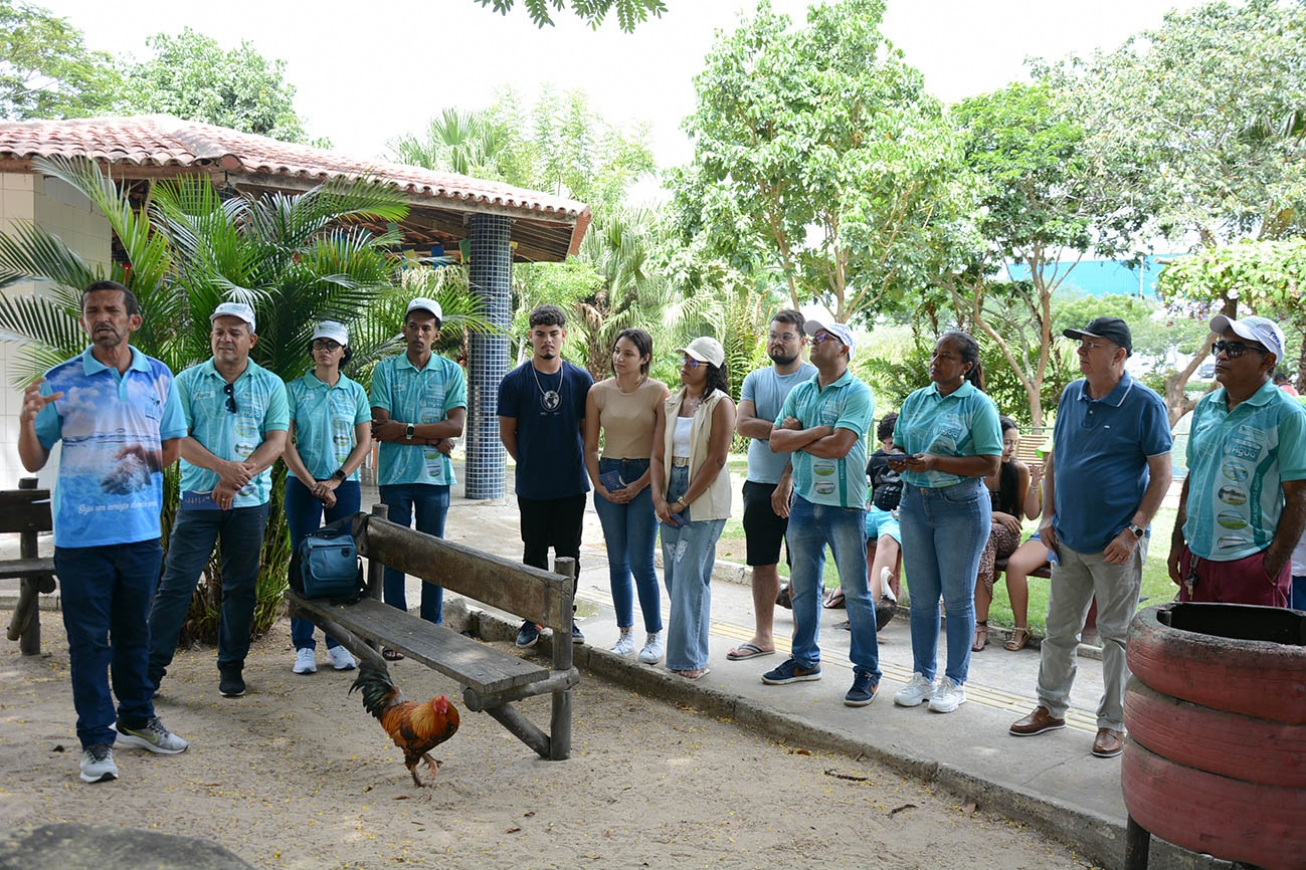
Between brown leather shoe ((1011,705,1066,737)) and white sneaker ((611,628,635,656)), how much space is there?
2.22 m

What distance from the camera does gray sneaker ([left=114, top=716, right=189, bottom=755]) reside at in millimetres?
4371

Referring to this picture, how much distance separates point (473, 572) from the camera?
4.77m

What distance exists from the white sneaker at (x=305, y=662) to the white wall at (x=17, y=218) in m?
5.57

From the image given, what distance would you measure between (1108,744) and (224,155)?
8.86m

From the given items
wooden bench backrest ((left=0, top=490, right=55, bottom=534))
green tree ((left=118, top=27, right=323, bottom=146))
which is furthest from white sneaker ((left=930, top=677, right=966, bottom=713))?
green tree ((left=118, top=27, right=323, bottom=146))

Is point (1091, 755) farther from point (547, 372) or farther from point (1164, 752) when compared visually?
point (547, 372)

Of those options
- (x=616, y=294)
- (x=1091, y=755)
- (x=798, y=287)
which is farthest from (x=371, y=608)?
(x=616, y=294)

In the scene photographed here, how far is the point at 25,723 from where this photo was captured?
473 cm

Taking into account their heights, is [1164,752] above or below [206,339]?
below

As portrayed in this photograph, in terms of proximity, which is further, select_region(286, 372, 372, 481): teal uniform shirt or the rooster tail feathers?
select_region(286, 372, 372, 481): teal uniform shirt

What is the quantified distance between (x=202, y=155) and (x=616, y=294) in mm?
15518

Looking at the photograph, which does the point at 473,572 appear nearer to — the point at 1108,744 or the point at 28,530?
the point at 1108,744

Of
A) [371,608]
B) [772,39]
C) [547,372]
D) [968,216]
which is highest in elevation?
[772,39]

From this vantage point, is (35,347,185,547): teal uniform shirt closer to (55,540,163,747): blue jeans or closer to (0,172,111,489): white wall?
(55,540,163,747): blue jeans
